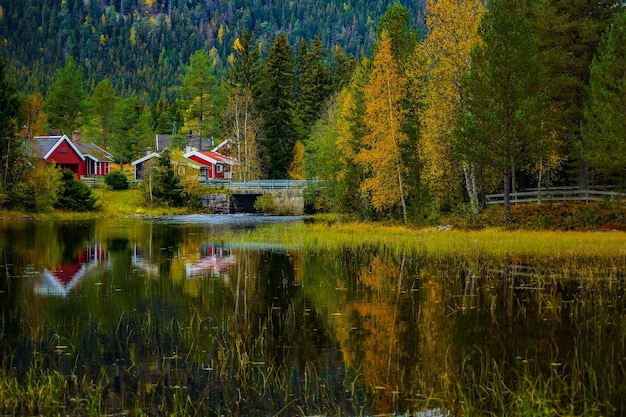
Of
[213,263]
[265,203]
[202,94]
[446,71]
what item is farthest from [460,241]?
[202,94]

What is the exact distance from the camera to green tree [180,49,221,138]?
346 feet

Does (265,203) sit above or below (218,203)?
below

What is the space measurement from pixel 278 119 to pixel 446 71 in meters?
54.8

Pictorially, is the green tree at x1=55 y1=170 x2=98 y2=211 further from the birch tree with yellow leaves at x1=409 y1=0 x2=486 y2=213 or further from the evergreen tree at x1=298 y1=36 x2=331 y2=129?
the birch tree with yellow leaves at x1=409 y1=0 x2=486 y2=213

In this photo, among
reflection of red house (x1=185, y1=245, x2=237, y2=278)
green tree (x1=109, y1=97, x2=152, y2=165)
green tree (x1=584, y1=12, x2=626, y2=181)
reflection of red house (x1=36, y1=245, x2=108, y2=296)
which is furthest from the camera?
green tree (x1=109, y1=97, x2=152, y2=165)

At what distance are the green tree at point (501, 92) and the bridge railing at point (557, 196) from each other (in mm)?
5390

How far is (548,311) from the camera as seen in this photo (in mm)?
17672

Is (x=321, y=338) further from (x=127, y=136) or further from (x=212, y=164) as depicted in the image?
(x=127, y=136)

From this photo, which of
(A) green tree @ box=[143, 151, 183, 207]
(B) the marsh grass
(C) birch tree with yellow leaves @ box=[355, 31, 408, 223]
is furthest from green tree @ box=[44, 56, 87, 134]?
(B) the marsh grass

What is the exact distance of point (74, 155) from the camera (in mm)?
91750

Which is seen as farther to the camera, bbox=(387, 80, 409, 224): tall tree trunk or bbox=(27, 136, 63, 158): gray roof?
bbox=(27, 136, 63, 158): gray roof

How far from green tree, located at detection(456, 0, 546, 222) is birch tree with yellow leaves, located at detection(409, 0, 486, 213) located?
241 cm

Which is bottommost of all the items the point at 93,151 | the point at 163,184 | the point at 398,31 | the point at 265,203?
the point at 265,203

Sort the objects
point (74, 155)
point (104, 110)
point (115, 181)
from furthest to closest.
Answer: point (104, 110), point (74, 155), point (115, 181)
